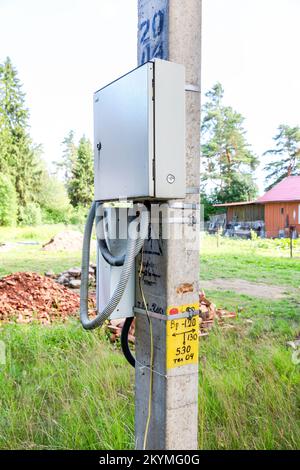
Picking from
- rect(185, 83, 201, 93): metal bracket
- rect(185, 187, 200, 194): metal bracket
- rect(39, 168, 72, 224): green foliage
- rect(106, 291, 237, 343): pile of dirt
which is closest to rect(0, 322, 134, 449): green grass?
rect(106, 291, 237, 343): pile of dirt

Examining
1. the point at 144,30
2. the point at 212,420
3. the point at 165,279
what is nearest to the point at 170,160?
the point at 165,279

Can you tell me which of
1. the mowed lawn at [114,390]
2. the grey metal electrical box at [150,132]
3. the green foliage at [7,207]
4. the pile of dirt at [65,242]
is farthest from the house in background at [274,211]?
the grey metal electrical box at [150,132]

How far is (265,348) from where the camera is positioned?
9.39ft

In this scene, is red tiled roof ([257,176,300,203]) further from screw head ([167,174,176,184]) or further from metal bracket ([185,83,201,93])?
screw head ([167,174,176,184])

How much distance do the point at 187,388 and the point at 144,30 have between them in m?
1.19

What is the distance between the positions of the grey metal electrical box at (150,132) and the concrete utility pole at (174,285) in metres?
0.11

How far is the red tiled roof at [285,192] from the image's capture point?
9.86 meters

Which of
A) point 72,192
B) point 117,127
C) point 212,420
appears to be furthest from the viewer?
point 72,192

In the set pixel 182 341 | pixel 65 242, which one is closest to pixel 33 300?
pixel 182 341

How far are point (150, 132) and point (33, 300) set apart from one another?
401 centimetres

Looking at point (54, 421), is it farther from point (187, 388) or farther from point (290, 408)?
point (290, 408)

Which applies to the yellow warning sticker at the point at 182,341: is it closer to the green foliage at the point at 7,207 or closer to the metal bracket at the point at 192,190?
the metal bracket at the point at 192,190

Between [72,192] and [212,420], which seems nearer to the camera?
[212,420]

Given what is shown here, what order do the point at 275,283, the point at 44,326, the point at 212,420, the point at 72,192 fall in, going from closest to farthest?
the point at 212,420 < the point at 44,326 < the point at 275,283 < the point at 72,192
